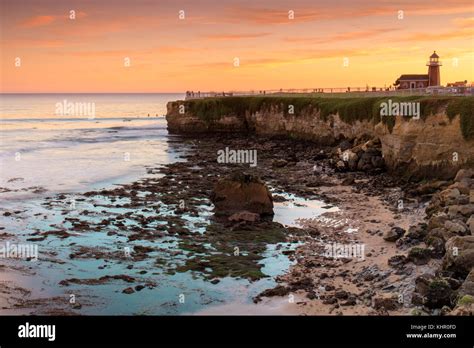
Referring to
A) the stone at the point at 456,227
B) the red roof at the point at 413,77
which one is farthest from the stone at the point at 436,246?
the red roof at the point at 413,77

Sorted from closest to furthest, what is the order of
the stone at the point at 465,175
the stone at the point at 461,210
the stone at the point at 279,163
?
1. the stone at the point at 461,210
2. the stone at the point at 465,175
3. the stone at the point at 279,163

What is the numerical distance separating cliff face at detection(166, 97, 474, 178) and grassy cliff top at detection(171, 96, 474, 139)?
0.24 feet

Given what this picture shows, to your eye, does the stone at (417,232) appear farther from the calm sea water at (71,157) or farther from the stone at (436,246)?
the calm sea water at (71,157)

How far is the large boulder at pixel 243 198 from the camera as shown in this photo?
27562 millimetres

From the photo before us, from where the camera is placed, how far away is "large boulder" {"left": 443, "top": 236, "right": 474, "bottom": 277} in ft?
53.2

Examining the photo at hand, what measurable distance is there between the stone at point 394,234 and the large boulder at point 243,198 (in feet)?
23.7

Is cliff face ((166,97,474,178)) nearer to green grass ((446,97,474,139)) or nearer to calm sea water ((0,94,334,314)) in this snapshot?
green grass ((446,97,474,139))

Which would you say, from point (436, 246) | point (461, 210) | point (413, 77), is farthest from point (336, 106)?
point (436, 246)

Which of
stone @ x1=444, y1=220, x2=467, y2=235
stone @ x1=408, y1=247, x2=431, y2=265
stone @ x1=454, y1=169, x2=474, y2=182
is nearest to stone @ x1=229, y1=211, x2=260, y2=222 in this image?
stone @ x1=408, y1=247, x2=431, y2=265

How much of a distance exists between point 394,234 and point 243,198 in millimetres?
8567

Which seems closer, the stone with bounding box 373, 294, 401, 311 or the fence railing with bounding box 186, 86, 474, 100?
the stone with bounding box 373, 294, 401, 311

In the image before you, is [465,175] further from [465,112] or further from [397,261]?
[397,261]

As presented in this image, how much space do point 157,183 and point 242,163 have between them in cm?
1148

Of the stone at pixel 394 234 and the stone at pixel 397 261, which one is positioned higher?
the stone at pixel 394 234
